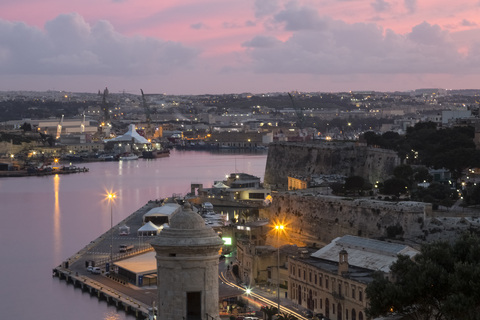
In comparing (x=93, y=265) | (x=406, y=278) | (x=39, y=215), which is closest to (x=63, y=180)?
(x=39, y=215)

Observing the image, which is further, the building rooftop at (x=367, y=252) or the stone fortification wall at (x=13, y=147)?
the stone fortification wall at (x=13, y=147)

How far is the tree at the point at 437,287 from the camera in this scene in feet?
15.2

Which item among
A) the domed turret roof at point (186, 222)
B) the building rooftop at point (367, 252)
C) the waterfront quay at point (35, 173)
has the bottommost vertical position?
the waterfront quay at point (35, 173)

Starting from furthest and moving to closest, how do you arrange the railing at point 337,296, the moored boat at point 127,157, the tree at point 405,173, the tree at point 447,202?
1. the moored boat at point 127,157
2. the tree at point 405,173
3. the tree at point 447,202
4. the railing at point 337,296

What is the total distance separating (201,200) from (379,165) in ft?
16.5

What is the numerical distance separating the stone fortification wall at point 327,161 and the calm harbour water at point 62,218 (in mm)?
4065

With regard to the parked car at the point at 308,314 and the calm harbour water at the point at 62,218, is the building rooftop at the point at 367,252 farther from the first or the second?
the calm harbour water at the point at 62,218

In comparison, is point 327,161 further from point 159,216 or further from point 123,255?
point 123,255

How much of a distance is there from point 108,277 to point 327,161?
10800mm

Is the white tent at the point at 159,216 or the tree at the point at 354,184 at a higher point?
the tree at the point at 354,184

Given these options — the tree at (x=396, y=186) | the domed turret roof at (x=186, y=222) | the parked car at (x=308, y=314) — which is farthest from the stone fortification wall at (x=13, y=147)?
the domed turret roof at (x=186, y=222)

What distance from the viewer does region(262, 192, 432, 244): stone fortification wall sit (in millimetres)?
12023

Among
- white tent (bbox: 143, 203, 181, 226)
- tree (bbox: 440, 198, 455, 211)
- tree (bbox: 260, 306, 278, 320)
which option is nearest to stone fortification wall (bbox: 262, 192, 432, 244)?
tree (bbox: 440, 198, 455, 211)

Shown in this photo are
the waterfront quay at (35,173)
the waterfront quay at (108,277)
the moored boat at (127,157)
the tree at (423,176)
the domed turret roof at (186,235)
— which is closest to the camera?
the domed turret roof at (186,235)
